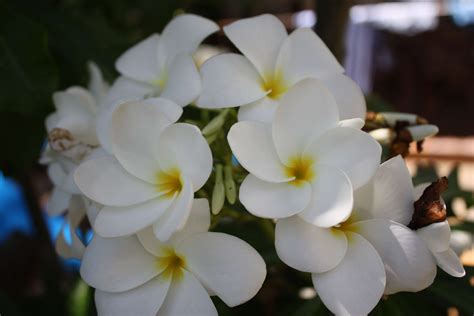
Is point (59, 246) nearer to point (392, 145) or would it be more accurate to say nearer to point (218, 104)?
point (218, 104)

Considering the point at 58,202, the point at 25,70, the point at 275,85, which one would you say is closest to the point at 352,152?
the point at 275,85

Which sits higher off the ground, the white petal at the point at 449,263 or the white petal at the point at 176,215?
the white petal at the point at 176,215

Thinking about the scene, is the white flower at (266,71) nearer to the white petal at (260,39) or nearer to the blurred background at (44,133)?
the white petal at (260,39)

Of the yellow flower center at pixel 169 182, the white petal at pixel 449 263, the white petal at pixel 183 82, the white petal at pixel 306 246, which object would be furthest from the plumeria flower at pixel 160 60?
the white petal at pixel 449 263

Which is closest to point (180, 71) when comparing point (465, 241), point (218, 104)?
point (218, 104)

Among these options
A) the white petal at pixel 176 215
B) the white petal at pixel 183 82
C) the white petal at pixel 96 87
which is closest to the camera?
the white petal at pixel 176 215
